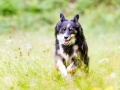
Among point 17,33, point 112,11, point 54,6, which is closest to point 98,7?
point 112,11

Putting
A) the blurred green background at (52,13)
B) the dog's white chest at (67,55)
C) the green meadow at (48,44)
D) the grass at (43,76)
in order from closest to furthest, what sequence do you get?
the grass at (43,76), the green meadow at (48,44), the dog's white chest at (67,55), the blurred green background at (52,13)

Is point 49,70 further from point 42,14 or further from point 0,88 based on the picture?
point 42,14

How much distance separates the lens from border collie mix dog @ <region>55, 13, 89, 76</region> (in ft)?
24.1

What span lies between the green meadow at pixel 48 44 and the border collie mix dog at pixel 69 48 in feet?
0.81

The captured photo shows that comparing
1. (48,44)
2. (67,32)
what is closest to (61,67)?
(67,32)

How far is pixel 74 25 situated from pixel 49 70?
1.01 meters

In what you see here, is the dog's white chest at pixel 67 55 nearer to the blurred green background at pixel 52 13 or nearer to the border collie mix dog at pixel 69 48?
the border collie mix dog at pixel 69 48

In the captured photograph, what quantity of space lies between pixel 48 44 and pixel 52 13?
6.94m

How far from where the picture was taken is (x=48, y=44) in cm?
1305

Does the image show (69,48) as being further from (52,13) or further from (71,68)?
(52,13)

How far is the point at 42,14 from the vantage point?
1956 centimetres

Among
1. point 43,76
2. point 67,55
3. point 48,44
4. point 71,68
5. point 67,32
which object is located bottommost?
point 43,76

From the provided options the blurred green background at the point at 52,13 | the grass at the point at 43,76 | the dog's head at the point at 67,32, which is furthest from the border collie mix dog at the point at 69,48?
the blurred green background at the point at 52,13

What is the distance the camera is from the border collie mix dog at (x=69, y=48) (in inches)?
290
